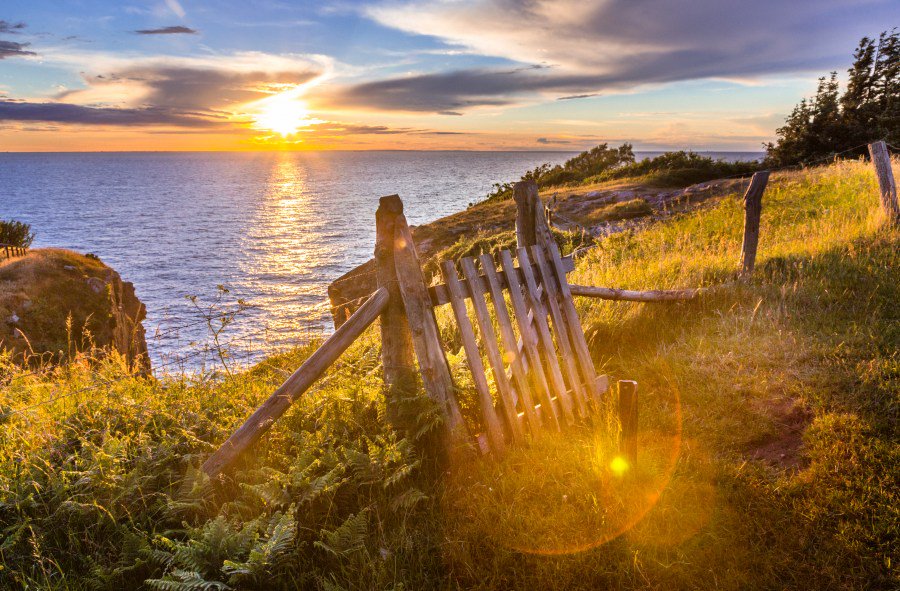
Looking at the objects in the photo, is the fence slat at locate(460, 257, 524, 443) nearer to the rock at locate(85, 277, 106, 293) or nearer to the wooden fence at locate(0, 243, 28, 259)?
the rock at locate(85, 277, 106, 293)

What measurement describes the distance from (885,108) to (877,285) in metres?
36.7

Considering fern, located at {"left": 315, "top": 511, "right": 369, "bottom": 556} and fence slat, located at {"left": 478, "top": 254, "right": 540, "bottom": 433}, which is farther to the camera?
fence slat, located at {"left": 478, "top": 254, "right": 540, "bottom": 433}

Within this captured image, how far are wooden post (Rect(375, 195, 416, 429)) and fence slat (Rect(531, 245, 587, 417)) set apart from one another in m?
1.65

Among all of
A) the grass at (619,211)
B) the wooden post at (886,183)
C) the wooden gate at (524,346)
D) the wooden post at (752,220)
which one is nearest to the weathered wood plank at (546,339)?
the wooden gate at (524,346)

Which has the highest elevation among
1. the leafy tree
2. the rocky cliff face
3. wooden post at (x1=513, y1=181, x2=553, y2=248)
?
the leafy tree

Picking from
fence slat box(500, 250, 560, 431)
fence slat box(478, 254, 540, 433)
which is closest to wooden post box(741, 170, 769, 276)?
fence slat box(500, 250, 560, 431)

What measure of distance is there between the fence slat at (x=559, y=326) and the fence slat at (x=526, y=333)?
385 mm

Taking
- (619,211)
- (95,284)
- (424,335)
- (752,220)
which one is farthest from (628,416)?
(95,284)

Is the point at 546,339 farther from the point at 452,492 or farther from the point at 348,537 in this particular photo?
the point at 348,537

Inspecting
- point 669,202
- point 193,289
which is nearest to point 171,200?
point 193,289

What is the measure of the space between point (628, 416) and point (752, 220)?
20.8 feet

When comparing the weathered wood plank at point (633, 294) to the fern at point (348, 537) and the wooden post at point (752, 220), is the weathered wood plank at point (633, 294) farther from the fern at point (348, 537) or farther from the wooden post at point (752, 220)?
the fern at point (348, 537)

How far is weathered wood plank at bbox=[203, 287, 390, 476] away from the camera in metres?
3.52

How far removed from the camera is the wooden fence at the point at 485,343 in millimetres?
3654
